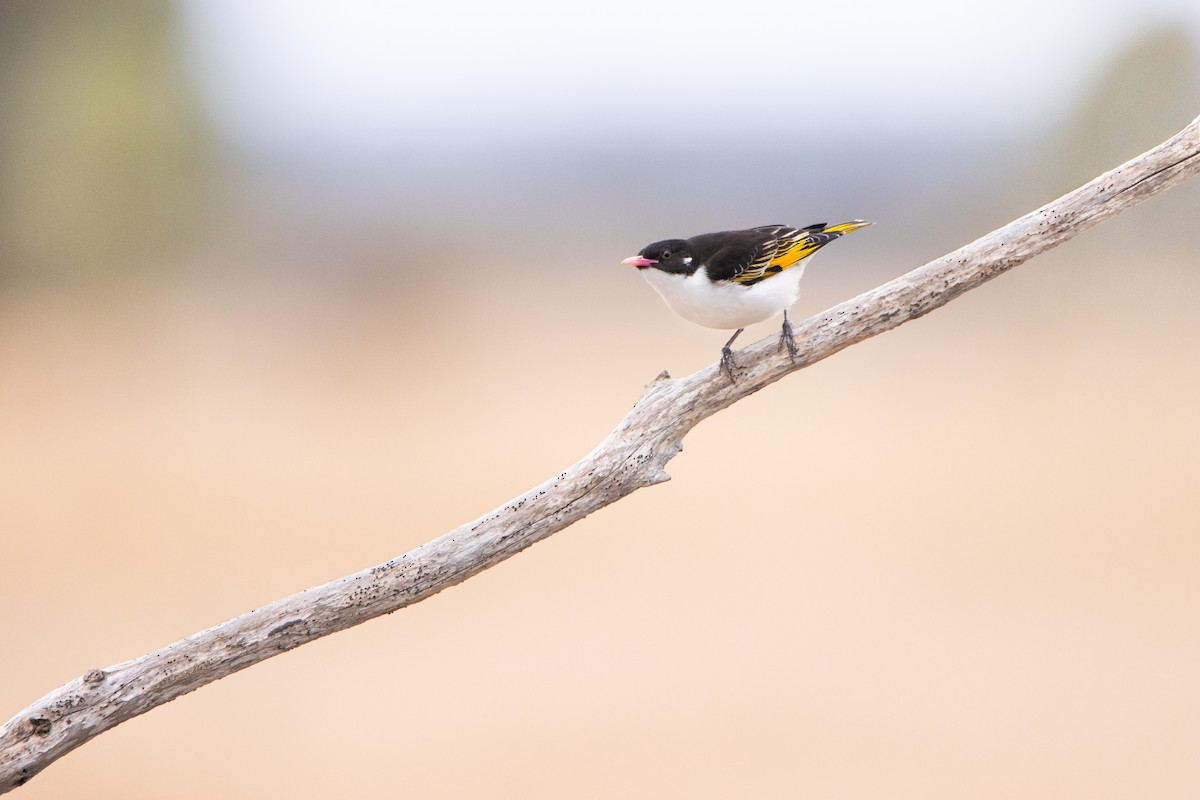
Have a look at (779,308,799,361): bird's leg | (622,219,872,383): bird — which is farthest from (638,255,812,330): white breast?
(779,308,799,361): bird's leg

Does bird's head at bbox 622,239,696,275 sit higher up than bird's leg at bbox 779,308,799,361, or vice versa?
bird's head at bbox 622,239,696,275

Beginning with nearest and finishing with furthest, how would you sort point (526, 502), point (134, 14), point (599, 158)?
point (526, 502) < point (134, 14) < point (599, 158)

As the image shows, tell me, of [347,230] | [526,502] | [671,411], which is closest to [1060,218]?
[671,411]

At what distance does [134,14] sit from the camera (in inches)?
317

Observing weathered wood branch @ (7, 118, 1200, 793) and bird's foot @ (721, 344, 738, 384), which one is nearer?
weathered wood branch @ (7, 118, 1200, 793)

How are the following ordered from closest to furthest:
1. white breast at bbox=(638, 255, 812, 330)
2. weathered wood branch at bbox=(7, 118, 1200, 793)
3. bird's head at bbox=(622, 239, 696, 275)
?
weathered wood branch at bbox=(7, 118, 1200, 793) < white breast at bbox=(638, 255, 812, 330) < bird's head at bbox=(622, 239, 696, 275)

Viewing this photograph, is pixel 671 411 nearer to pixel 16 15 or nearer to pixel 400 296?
pixel 16 15

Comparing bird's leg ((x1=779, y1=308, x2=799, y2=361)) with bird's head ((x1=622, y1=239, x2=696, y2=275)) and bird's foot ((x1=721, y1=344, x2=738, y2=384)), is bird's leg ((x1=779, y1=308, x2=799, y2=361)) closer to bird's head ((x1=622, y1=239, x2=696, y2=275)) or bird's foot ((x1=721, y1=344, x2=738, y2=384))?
bird's foot ((x1=721, y1=344, x2=738, y2=384))

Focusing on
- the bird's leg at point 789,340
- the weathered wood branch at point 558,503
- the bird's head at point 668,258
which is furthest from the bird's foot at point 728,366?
the bird's head at point 668,258

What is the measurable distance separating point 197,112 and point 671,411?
7.41 metres

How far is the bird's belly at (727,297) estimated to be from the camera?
90.4 inches

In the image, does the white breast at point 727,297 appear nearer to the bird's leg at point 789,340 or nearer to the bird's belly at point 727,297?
the bird's belly at point 727,297

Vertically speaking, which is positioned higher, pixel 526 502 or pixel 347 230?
pixel 347 230

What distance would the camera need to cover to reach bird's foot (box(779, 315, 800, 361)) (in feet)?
7.12
